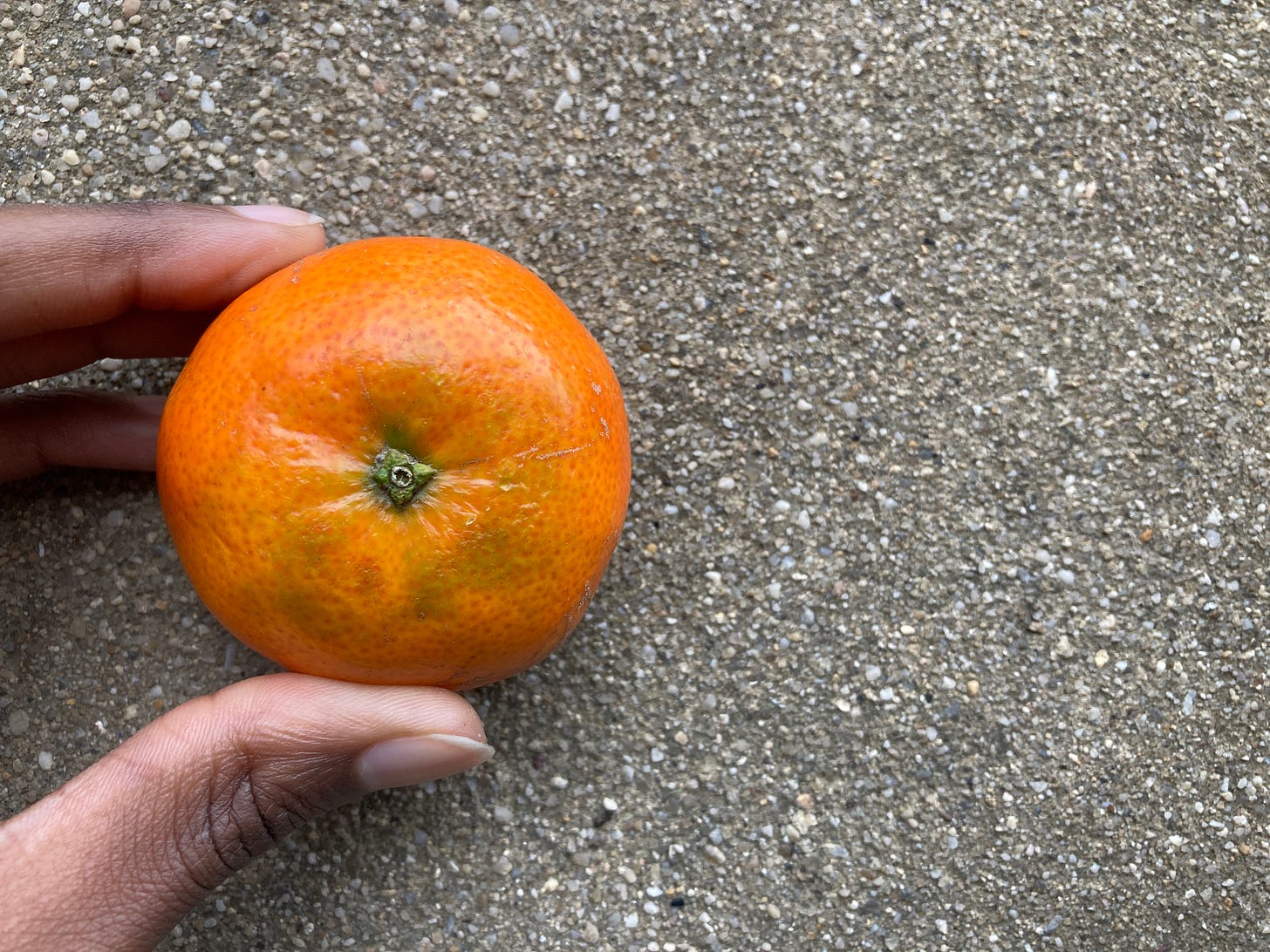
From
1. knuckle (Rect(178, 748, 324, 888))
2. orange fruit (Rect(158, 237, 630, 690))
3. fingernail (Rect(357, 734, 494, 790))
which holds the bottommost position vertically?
knuckle (Rect(178, 748, 324, 888))

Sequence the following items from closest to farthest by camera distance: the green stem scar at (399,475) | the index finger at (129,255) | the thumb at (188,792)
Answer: the green stem scar at (399,475)
the thumb at (188,792)
the index finger at (129,255)

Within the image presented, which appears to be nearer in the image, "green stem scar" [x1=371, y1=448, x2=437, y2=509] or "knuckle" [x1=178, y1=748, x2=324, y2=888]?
"green stem scar" [x1=371, y1=448, x2=437, y2=509]

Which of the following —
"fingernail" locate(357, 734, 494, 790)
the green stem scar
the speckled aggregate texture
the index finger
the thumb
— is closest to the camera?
the green stem scar

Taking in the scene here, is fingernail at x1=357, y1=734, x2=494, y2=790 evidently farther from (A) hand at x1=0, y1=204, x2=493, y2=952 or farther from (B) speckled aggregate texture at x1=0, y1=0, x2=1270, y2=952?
(B) speckled aggregate texture at x1=0, y1=0, x2=1270, y2=952

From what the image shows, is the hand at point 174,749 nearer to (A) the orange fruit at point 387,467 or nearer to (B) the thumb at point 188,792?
(B) the thumb at point 188,792

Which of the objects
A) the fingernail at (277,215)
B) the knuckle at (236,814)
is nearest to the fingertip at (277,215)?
the fingernail at (277,215)

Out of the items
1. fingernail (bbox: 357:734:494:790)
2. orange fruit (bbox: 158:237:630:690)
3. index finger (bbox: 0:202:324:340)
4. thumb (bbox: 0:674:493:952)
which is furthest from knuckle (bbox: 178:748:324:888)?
index finger (bbox: 0:202:324:340)

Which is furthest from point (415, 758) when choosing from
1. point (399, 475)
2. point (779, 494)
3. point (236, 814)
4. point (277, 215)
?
point (277, 215)

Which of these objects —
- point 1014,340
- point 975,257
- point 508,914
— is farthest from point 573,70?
point 508,914
